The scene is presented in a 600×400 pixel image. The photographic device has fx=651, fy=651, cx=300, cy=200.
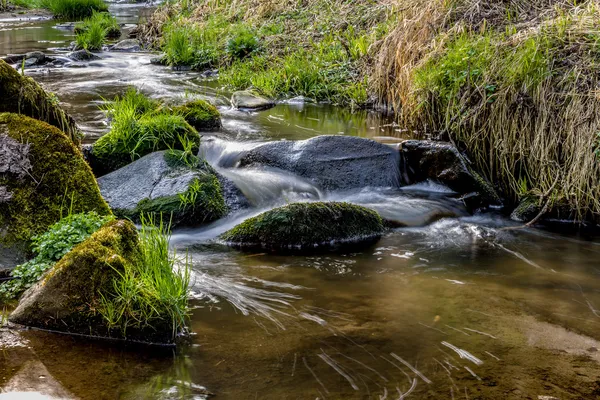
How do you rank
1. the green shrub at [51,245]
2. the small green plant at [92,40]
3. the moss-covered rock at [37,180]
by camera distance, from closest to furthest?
1. the green shrub at [51,245]
2. the moss-covered rock at [37,180]
3. the small green plant at [92,40]

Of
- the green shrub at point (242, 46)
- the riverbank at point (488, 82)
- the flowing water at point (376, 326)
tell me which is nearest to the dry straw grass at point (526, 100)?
the riverbank at point (488, 82)

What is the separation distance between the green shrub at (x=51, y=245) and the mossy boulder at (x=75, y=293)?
1.03ft

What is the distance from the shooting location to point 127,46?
16.6 metres

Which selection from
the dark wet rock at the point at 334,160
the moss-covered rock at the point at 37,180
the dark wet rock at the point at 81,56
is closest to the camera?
the moss-covered rock at the point at 37,180

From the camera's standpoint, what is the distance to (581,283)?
531 cm

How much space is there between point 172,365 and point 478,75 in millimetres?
5451

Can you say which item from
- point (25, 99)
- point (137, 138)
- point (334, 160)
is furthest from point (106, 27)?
point (25, 99)

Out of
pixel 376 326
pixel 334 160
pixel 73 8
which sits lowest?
pixel 376 326

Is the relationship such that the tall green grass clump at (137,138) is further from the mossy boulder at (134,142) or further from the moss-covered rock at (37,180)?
the moss-covered rock at (37,180)

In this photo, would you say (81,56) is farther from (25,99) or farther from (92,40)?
(25,99)

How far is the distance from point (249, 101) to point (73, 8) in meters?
13.8

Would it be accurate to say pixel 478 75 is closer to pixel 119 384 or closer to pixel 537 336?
pixel 537 336

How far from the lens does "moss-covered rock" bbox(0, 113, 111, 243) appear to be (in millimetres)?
5059

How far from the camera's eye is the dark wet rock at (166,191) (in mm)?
6332
